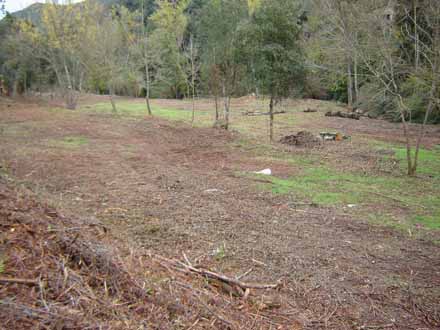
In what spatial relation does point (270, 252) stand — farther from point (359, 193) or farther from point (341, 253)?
point (359, 193)

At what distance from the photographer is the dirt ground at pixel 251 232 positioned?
3.92 metres

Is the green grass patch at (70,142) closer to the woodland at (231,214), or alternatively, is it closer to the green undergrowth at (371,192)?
the woodland at (231,214)

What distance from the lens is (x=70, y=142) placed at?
42.6 feet

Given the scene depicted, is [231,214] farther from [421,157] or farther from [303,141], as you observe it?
[421,157]

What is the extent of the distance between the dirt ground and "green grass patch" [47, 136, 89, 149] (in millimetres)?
684

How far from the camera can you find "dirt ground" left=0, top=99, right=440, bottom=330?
3.92m

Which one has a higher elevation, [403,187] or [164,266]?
[164,266]

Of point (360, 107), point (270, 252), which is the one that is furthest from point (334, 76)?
point (270, 252)

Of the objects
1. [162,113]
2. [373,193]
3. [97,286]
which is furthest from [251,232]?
[162,113]

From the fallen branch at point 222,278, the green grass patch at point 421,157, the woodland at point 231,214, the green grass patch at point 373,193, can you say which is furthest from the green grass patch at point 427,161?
the fallen branch at point 222,278

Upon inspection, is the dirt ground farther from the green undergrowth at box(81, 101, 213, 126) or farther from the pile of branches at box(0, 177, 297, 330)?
the green undergrowth at box(81, 101, 213, 126)

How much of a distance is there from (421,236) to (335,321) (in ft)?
10.5

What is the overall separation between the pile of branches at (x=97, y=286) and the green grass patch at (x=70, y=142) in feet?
27.7

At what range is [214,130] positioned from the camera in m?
17.9
